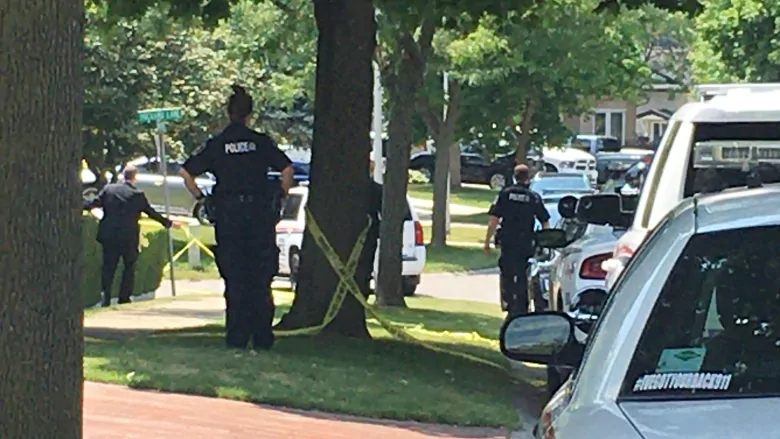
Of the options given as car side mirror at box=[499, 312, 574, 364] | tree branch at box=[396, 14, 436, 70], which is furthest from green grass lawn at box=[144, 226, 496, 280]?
car side mirror at box=[499, 312, 574, 364]

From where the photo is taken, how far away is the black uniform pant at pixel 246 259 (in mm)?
10773

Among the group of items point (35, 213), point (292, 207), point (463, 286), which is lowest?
point (463, 286)

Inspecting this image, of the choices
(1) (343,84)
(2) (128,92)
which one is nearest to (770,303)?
(1) (343,84)

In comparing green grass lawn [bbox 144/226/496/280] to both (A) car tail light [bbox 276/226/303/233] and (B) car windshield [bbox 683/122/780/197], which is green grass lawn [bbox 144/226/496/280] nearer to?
(A) car tail light [bbox 276/226/303/233]

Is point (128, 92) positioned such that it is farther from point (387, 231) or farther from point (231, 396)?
point (231, 396)

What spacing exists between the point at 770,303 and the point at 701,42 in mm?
30062

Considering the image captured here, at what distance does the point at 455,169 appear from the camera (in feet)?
184

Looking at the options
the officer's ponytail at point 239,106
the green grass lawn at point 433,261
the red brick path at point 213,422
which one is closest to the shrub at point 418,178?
the green grass lawn at point 433,261

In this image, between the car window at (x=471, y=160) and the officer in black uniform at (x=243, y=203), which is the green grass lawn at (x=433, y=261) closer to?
the officer in black uniform at (x=243, y=203)

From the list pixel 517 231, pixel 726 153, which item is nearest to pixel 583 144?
pixel 517 231

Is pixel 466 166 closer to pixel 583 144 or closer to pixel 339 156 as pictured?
pixel 583 144

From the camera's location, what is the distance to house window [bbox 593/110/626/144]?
3093 inches

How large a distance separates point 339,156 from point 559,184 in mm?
22060

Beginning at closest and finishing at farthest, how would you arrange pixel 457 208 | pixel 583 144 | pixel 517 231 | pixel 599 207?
pixel 599 207, pixel 517 231, pixel 457 208, pixel 583 144
